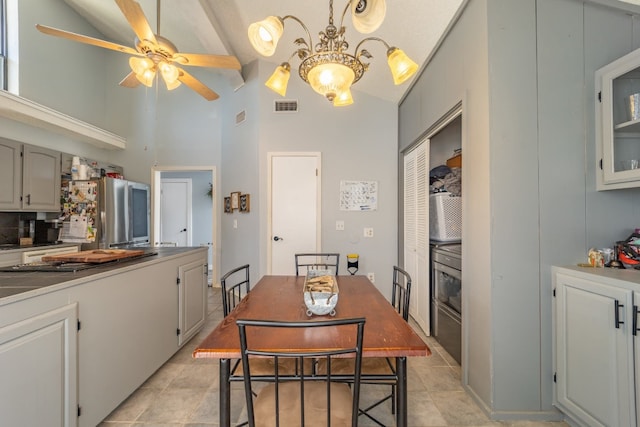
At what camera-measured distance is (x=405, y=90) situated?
330 centimetres

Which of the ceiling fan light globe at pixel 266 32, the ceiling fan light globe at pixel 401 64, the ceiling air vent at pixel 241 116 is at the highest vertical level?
the ceiling air vent at pixel 241 116

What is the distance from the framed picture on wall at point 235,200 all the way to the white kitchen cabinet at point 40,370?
9.43 feet

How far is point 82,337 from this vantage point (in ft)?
4.68

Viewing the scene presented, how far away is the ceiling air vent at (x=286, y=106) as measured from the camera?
3.81m

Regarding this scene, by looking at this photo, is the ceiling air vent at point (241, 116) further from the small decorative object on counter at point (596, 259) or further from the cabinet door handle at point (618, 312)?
the cabinet door handle at point (618, 312)

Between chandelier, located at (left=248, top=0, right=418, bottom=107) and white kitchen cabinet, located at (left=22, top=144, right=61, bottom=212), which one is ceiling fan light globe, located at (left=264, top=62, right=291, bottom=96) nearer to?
chandelier, located at (left=248, top=0, right=418, bottom=107)

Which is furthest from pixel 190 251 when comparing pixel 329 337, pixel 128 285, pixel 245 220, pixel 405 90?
pixel 405 90

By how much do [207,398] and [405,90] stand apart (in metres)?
3.50

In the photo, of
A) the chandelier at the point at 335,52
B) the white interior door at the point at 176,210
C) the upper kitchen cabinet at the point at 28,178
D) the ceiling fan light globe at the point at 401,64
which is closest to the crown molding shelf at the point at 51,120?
the upper kitchen cabinet at the point at 28,178

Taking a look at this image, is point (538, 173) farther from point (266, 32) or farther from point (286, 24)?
point (286, 24)

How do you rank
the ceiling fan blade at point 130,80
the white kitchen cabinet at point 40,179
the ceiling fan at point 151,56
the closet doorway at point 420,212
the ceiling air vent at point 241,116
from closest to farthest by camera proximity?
the ceiling fan at point 151,56 < the ceiling fan blade at point 130,80 < the closet doorway at point 420,212 < the white kitchen cabinet at point 40,179 < the ceiling air vent at point 241,116

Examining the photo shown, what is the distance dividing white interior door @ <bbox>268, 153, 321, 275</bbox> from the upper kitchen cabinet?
2.71 metres

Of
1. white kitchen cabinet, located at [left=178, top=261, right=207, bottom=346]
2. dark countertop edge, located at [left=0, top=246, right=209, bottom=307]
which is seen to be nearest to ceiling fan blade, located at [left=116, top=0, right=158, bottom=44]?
dark countertop edge, located at [left=0, top=246, right=209, bottom=307]

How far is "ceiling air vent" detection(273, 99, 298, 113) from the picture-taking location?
3.81 m
